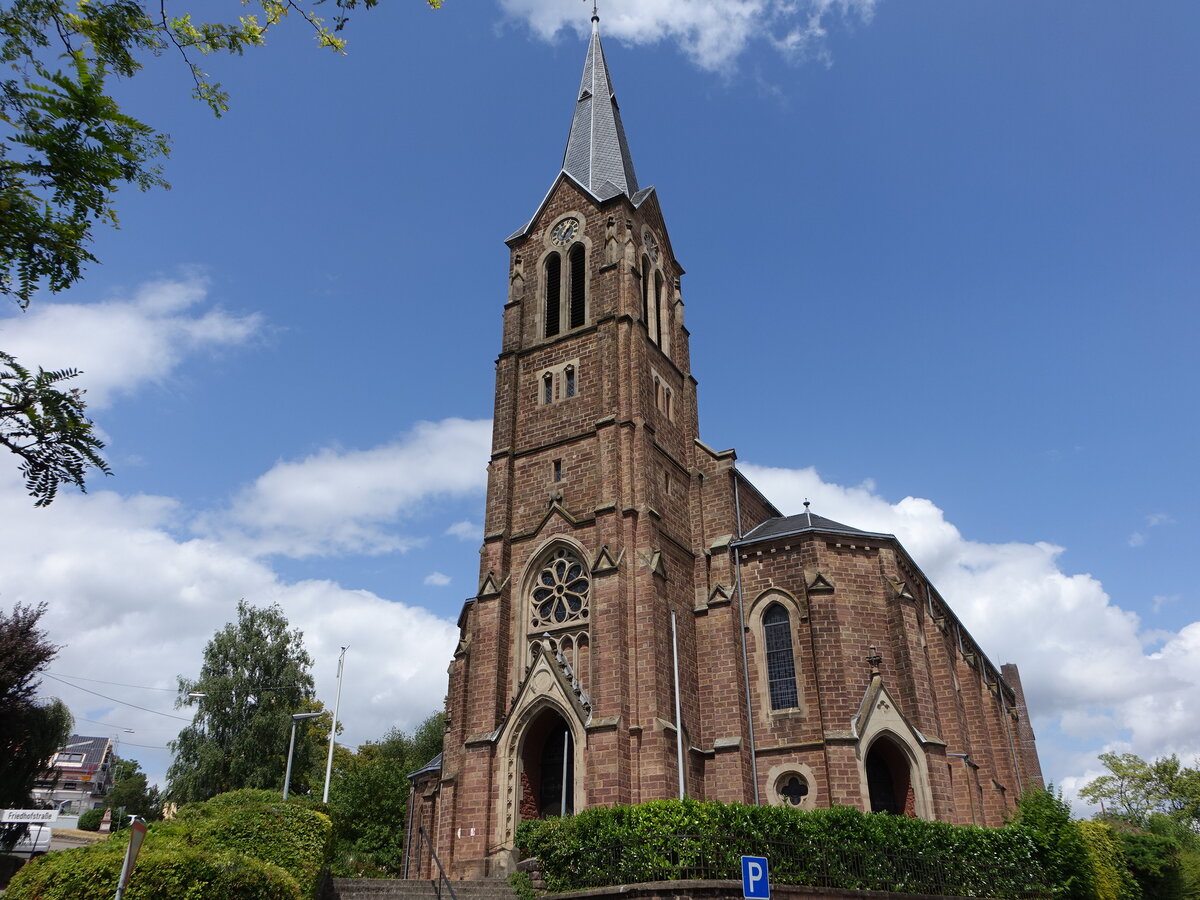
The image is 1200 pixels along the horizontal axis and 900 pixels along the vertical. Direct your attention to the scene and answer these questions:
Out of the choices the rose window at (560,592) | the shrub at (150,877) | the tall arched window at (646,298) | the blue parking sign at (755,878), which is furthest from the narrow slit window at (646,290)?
the shrub at (150,877)

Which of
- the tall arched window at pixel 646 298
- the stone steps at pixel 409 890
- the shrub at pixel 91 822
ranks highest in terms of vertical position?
the tall arched window at pixel 646 298

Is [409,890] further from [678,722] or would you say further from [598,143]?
[598,143]

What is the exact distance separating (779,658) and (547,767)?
8414mm

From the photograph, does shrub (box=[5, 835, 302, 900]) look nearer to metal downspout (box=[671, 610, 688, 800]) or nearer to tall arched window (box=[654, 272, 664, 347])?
metal downspout (box=[671, 610, 688, 800])

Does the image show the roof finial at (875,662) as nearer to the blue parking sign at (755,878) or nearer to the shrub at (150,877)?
the blue parking sign at (755,878)

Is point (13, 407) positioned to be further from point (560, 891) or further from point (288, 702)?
point (288, 702)

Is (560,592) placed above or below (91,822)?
above

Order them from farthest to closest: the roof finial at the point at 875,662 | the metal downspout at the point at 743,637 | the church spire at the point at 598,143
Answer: the church spire at the point at 598,143 → the roof finial at the point at 875,662 → the metal downspout at the point at 743,637

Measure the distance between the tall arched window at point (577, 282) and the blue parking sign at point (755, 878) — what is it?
2390cm

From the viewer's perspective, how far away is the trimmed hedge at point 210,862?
13938mm

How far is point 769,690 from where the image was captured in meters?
29.0

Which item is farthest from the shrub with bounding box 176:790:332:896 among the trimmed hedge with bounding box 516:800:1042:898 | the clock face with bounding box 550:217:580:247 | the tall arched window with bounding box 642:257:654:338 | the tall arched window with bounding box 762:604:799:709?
the clock face with bounding box 550:217:580:247

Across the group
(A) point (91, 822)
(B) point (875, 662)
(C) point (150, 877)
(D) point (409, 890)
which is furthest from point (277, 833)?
(A) point (91, 822)

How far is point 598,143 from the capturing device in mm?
42281
